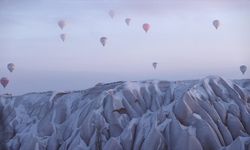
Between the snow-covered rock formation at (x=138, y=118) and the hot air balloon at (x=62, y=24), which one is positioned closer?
the snow-covered rock formation at (x=138, y=118)

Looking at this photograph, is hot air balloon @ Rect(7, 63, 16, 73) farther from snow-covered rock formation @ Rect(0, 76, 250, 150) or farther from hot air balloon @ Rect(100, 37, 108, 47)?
hot air balloon @ Rect(100, 37, 108, 47)

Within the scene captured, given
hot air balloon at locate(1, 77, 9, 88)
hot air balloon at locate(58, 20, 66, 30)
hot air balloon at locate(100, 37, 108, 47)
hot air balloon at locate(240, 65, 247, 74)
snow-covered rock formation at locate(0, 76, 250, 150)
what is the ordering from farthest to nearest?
hot air balloon at locate(1, 77, 9, 88), hot air balloon at locate(58, 20, 66, 30), hot air balloon at locate(100, 37, 108, 47), hot air balloon at locate(240, 65, 247, 74), snow-covered rock formation at locate(0, 76, 250, 150)

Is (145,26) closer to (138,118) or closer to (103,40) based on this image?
(103,40)

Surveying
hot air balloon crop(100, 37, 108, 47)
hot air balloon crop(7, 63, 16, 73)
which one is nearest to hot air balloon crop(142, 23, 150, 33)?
hot air balloon crop(100, 37, 108, 47)

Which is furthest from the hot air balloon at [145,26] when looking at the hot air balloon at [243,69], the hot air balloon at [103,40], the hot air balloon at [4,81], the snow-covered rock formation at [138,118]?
the hot air balloon at [4,81]

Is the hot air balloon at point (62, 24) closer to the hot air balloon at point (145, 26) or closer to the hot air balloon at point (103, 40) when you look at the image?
the hot air balloon at point (103, 40)

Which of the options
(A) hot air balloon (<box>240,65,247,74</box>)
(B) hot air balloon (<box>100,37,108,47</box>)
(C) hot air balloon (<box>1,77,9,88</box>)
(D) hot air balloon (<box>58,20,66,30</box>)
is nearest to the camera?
(A) hot air balloon (<box>240,65,247,74</box>)

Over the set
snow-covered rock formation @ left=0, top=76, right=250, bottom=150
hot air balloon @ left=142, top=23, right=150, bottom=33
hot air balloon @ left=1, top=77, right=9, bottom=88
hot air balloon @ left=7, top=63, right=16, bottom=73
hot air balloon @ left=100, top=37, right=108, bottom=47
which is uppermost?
hot air balloon @ left=142, top=23, right=150, bottom=33

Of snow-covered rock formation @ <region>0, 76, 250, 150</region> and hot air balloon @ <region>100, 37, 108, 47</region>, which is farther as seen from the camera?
hot air balloon @ <region>100, 37, 108, 47</region>

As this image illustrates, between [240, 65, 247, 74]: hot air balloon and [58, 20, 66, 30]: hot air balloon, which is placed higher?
[58, 20, 66, 30]: hot air balloon
